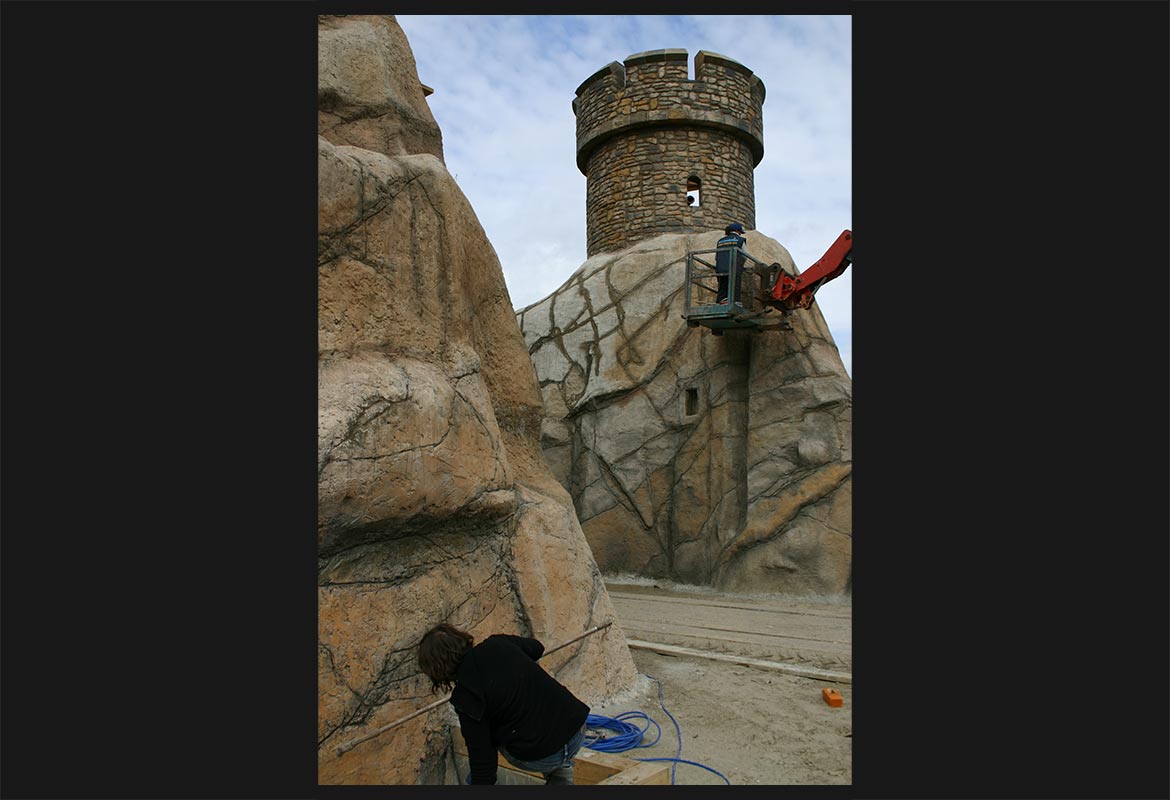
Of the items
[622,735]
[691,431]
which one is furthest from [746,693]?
[691,431]

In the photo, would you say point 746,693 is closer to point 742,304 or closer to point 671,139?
point 742,304

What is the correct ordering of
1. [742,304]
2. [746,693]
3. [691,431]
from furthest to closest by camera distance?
[691,431] < [742,304] < [746,693]

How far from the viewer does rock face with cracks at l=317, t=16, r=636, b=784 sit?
402 centimetres

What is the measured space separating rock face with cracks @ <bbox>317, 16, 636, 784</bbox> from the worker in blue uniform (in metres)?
5.03

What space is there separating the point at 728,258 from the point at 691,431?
2.28m

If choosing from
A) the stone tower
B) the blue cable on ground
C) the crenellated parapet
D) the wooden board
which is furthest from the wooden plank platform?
the crenellated parapet

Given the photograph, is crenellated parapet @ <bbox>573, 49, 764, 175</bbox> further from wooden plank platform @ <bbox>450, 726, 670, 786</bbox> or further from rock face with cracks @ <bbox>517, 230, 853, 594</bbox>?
wooden plank platform @ <bbox>450, 726, 670, 786</bbox>

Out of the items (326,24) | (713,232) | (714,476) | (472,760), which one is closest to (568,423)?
(714,476)

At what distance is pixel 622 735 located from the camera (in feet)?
15.5

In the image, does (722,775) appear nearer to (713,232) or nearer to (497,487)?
(497,487)

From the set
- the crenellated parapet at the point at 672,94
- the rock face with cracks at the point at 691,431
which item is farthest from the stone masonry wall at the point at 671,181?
the rock face with cracks at the point at 691,431

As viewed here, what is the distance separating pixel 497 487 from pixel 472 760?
68.6 inches

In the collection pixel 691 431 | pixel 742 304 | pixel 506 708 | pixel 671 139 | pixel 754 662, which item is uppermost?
pixel 671 139

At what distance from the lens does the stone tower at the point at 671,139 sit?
13.0 m
